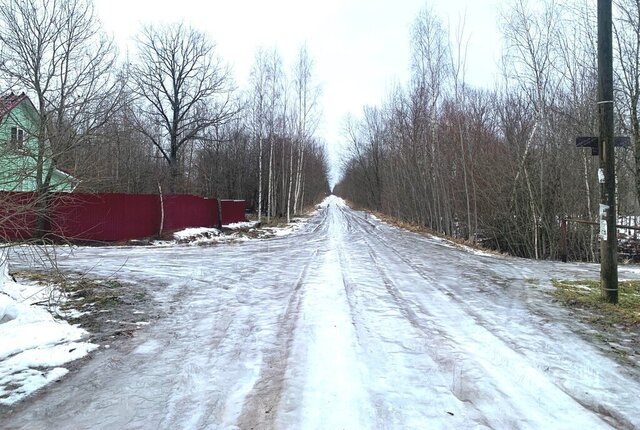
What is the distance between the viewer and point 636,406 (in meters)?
3.88

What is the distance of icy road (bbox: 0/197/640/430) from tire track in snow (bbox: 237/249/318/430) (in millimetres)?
16

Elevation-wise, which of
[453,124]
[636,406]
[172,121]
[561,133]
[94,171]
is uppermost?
[172,121]

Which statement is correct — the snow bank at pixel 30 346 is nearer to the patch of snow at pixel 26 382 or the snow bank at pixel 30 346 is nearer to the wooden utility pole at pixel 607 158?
the patch of snow at pixel 26 382

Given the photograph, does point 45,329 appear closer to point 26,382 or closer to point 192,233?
point 26,382

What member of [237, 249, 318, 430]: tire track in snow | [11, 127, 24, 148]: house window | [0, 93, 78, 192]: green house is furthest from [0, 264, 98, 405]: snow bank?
[11, 127, 24, 148]: house window

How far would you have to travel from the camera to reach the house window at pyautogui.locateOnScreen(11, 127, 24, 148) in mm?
5604

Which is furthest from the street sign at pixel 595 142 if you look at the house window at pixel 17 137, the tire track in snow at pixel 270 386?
the house window at pixel 17 137

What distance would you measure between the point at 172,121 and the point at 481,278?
36.2m

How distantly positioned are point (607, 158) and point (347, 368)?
590cm

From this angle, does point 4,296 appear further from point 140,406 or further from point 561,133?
point 561,133

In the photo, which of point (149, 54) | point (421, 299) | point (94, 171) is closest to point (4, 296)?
point (94, 171)

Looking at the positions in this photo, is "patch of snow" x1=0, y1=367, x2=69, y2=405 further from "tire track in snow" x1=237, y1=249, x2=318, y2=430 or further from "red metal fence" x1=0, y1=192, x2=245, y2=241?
"red metal fence" x1=0, y1=192, x2=245, y2=241

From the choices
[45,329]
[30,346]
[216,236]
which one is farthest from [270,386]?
[216,236]

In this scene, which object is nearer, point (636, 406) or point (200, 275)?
point (636, 406)
